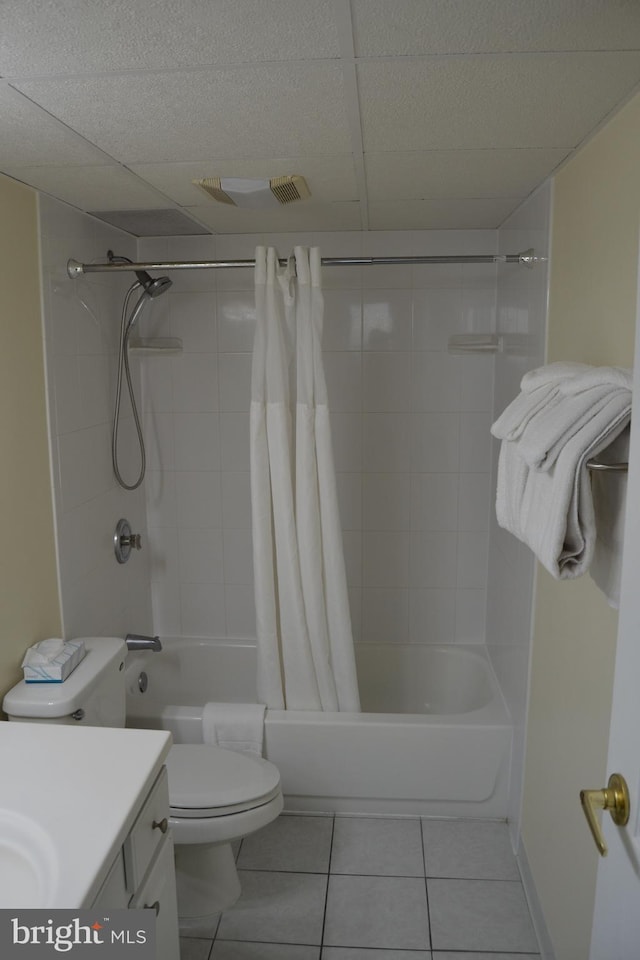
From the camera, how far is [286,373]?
2.33 meters

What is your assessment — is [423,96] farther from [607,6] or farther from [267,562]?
[267,562]

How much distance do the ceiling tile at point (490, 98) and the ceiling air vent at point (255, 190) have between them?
1.21 feet

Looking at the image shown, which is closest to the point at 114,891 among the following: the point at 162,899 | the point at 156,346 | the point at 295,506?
the point at 162,899

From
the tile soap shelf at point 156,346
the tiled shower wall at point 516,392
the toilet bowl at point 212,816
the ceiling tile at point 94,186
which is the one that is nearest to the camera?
the ceiling tile at point 94,186

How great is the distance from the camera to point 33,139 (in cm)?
158

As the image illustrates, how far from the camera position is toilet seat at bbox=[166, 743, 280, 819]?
1.97m

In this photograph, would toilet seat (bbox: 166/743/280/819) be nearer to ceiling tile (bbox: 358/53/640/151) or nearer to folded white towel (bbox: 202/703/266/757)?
folded white towel (bbox: 202/703/266/757)

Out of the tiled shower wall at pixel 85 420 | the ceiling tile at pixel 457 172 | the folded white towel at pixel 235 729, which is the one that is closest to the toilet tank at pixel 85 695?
the tiled shower wall at pixel 85 420

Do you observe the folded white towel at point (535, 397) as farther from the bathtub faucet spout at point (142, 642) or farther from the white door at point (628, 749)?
the bathtub faucet spout at point (142, 642)

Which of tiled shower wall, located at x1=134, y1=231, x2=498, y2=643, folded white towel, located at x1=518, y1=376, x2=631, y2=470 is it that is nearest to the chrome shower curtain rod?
tiled shower wall, located at x1=134, y1=231, x2=498, y2=643

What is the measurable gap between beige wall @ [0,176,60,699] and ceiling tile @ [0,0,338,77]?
2.58ft

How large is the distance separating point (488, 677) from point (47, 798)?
193 cm

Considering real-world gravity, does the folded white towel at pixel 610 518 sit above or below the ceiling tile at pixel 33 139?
below

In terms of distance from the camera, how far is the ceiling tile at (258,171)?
1.77 metres
